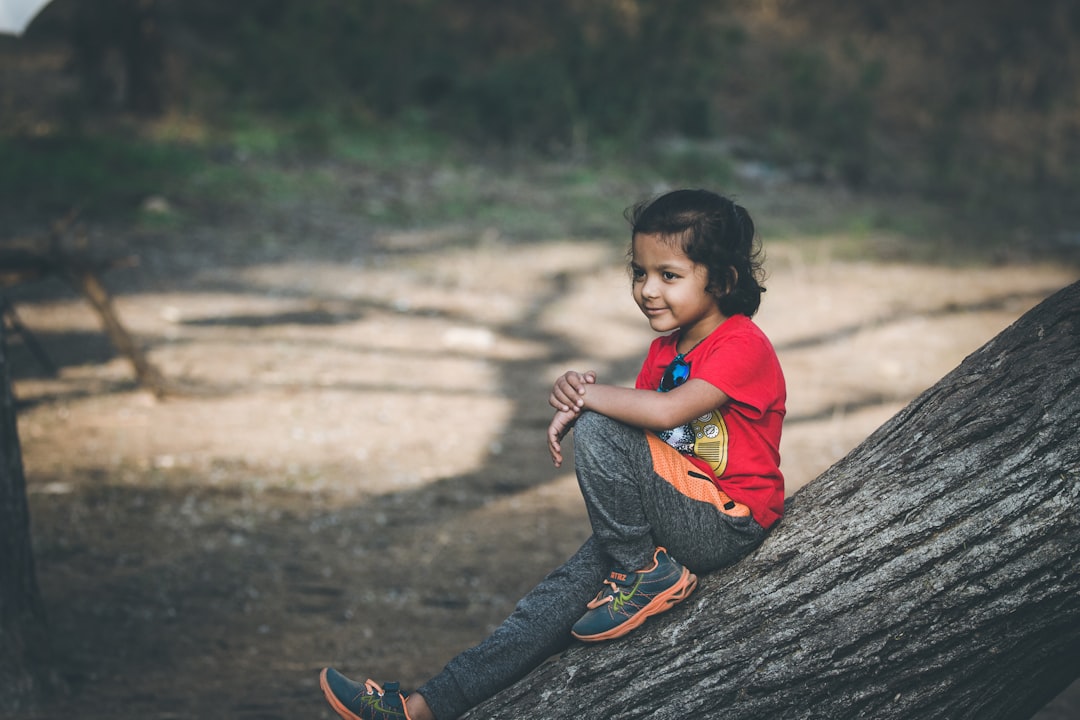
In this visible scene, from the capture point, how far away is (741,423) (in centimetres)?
214

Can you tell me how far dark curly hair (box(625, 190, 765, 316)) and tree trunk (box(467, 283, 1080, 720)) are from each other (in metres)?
0.45

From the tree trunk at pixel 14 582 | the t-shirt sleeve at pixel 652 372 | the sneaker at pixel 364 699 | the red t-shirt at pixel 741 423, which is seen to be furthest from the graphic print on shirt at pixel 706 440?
the tree trunk at pixel 14 582

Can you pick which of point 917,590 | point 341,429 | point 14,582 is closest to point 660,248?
point 917,590

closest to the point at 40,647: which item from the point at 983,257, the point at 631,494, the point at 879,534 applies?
the point at 631,494

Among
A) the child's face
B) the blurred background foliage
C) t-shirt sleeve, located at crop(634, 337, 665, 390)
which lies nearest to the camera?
the child's face

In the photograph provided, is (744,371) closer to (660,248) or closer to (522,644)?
(660,248)

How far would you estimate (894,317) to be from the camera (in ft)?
23.9

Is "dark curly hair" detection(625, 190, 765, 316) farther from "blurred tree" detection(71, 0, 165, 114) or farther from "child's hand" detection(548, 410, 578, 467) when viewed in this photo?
"blurred tree" detection(71, 0, 165, 114)

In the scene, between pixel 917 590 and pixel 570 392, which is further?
pixel 570 392

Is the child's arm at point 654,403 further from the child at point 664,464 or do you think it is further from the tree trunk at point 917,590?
the tree trunk at point 917,590

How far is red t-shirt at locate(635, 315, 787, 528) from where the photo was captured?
208 cm

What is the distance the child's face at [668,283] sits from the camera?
2.12 metres

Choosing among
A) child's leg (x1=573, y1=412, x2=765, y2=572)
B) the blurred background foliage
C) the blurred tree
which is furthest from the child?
the blurred tree

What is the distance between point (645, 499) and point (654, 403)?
202 millimetres
